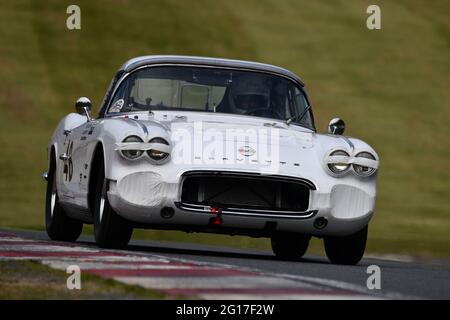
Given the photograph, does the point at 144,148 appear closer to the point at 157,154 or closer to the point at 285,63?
the point at 157,154

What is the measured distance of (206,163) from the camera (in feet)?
32.3

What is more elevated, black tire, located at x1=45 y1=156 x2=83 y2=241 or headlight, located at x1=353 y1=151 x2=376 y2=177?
headlight, located at x1=353 y1=151 x2=376 y2=177

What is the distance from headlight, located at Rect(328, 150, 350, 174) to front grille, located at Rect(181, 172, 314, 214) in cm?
27

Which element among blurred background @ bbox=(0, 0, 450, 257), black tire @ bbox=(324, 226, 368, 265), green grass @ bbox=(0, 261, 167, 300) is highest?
blurred background @ bbox=(0, 0, 450, 257)

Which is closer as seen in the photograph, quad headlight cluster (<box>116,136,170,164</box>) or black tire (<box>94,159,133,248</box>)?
quad headlight cluster (<box>116,136,170,164</box>)

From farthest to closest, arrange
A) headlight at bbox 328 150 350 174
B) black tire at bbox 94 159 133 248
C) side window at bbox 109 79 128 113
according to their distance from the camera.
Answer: side window at bbox 109 79 128 113
headlight at bbox 328 150 350 174
black tire at bbox 94 159 133 248

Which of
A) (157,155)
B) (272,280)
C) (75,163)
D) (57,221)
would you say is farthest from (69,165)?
(272,280)

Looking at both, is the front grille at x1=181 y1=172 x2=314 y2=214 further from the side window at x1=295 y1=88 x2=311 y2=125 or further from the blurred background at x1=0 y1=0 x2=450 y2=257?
the blurred background at x1=0 y1=0 x2=450 y2=257

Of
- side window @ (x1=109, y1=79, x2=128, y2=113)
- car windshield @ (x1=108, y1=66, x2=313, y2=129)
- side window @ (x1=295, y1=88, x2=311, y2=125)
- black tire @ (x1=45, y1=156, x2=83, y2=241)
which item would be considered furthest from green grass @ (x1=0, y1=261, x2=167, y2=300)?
black tire @ (x1=45, y1=156, x2=83, y2=241)

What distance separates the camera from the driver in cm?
1137

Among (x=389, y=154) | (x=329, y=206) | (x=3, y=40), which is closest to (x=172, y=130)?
(x=329, y=206)

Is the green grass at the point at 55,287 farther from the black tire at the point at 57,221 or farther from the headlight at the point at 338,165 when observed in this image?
the black tire at the point at 57,221

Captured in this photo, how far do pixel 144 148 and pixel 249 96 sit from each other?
1801 mm

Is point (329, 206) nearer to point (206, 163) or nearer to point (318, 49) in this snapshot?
point (206, 163)
